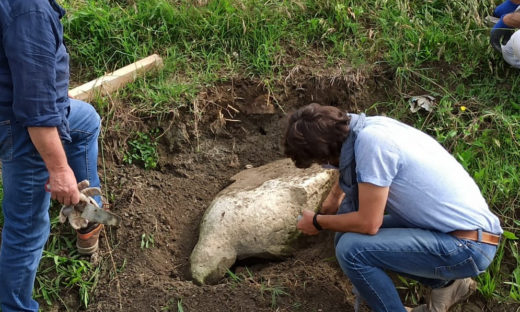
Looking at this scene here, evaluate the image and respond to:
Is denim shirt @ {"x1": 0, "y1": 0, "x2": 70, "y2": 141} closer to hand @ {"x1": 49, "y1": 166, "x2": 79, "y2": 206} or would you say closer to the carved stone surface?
hand @ {"x1": 49, "y1": 166, "x2": 79, "y2": 206}

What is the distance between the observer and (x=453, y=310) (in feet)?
9.71

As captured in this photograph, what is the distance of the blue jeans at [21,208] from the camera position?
8.27 feet

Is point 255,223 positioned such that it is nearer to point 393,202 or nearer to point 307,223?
point 307,223

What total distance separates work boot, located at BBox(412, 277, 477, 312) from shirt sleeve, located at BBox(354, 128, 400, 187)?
2.30 ft

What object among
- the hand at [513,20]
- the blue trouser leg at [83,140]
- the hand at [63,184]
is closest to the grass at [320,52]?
the hand at [513,20]

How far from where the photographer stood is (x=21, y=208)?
2.65 metres

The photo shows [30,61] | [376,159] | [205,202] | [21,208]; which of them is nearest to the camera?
[30,61]

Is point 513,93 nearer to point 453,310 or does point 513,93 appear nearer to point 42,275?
point 453,310

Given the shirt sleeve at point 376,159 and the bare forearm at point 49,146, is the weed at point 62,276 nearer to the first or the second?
the bare forearm at point 49,146

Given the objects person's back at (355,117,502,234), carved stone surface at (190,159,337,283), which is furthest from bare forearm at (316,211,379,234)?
carved stone surface at (190,159,337,283)

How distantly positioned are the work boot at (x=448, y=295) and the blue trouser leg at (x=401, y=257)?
15 centimetres

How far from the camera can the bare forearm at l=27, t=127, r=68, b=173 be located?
7.91 feet

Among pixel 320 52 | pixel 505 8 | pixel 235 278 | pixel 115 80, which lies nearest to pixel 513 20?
pixel 505 8

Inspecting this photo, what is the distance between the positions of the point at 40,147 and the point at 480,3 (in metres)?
3.32
